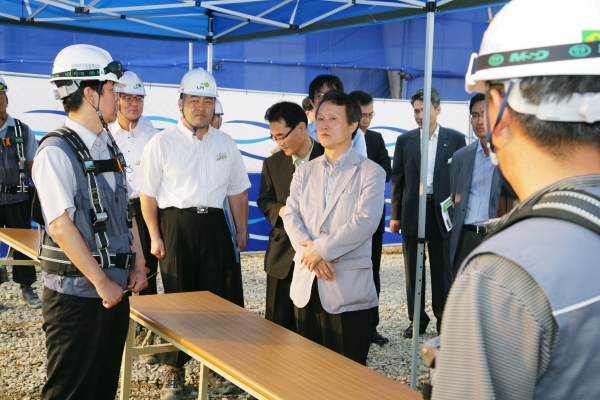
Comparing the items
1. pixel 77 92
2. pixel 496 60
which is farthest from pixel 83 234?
pixel 496 60

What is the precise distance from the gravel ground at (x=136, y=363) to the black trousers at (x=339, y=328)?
947 millimetres

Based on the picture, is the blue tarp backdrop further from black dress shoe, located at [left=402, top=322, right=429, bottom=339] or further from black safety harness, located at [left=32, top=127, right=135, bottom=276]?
black safety harness, located at [left=32, top=127, right=135, bottom=276]

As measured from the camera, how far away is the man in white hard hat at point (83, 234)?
244 cm

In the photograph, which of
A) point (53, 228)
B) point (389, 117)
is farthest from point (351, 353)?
point (389, 117)

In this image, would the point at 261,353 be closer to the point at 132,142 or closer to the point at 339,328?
the point at 339,328

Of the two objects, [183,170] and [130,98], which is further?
[130,98]

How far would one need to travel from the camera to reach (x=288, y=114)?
3.73m

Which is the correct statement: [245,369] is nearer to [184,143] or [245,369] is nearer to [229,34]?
[184,143]

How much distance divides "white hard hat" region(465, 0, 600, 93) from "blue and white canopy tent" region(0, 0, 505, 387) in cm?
332

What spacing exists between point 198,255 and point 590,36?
3245 mm

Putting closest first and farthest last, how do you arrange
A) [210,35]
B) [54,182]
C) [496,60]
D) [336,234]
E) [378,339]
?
[496,60], [54,182], [336,234], [378,339], [210,35]

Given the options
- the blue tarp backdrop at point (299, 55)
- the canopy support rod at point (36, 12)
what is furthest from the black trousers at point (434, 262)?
the blue tarp backdrop at point (299, 55)

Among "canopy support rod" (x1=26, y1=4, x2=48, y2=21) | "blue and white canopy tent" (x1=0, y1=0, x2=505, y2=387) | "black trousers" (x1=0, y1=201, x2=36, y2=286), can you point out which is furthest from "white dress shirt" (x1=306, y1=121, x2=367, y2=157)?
"black trousers" (x1=0, y1=201, x2=36, y2=286)

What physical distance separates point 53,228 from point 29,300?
379 cm
